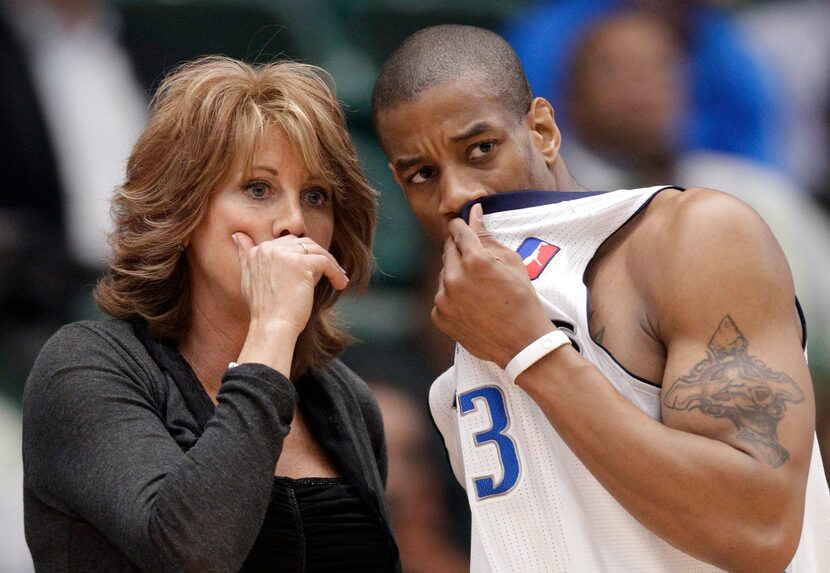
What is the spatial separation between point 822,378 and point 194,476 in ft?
10.8

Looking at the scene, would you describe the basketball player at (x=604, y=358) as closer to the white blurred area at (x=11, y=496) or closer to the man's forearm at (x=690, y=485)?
the man's forearm at (x=690, y=485)

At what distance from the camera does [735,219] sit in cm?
218

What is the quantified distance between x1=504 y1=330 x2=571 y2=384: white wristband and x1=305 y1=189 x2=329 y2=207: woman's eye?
83cm

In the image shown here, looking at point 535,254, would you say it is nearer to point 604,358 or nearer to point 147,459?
point 604,358

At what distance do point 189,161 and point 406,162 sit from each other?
0.51 m

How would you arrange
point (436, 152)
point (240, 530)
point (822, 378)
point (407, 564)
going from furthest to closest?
point (822, 378), point (407, 564), point (436, 152), point (240, 530)

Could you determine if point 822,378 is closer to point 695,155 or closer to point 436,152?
point 695,155

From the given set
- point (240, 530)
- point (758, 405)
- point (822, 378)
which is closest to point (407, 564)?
point (822, 378)

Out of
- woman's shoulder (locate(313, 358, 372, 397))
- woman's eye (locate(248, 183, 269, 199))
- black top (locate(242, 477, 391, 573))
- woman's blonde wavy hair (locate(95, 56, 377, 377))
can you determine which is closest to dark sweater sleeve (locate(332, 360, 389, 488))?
woman's shoulder (locate(313, 358, 372, 397))

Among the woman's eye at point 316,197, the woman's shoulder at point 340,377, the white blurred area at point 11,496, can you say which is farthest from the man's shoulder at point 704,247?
the white blurred area at point 11,496

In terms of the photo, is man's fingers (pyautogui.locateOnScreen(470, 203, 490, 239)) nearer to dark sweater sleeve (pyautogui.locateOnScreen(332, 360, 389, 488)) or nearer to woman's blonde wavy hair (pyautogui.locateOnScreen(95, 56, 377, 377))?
woman's blonde wavy hair (pyautogui.locateOnScreen(95, 56, 377, 377))

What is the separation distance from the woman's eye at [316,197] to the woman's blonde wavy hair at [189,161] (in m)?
0.03

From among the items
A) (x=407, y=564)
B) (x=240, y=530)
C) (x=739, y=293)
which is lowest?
(x=407, y=564)

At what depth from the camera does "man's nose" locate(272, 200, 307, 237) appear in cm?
263
